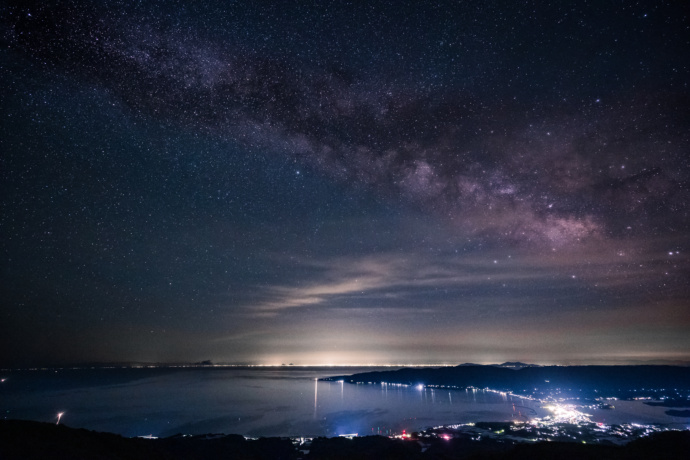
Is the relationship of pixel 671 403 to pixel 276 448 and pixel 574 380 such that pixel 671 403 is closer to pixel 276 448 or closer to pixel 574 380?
pixel 574 380

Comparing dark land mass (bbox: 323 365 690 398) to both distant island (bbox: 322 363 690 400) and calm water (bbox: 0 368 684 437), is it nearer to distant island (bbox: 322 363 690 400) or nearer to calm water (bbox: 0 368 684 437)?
distant island (bbox: 322 363 690 400)

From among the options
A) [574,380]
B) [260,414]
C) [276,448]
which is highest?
[276,448]

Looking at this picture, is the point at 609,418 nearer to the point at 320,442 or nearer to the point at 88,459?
the point at 320,442

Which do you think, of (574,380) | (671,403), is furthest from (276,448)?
(574,380)

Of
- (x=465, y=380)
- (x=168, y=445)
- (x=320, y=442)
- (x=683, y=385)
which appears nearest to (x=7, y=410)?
(x=168, y=445)

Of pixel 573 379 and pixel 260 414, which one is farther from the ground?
pixel 260 414
